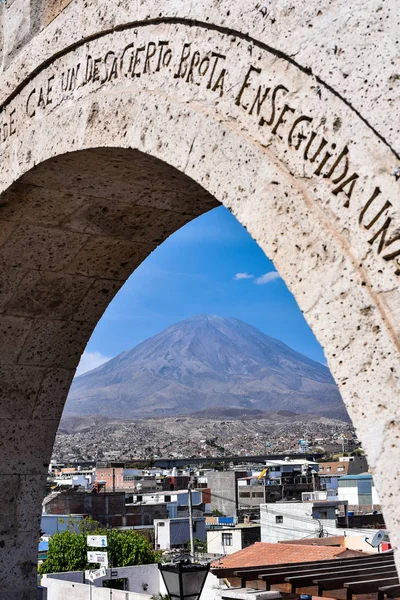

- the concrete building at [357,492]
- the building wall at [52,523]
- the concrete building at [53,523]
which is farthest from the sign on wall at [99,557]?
the concrete building at [357,492]

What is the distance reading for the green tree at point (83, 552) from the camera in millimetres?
29109

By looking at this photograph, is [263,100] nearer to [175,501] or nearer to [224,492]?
[175,501]

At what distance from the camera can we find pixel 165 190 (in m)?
3.19

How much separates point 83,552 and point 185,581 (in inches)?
993

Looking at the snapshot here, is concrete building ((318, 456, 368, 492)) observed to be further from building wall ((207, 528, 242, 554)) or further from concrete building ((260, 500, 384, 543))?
concrete building ((260, 500, 384, 543))

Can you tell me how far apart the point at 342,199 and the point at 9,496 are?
9.41 ft

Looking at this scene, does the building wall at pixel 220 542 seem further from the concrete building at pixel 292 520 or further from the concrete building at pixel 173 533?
the concrete building at pixel 173 533

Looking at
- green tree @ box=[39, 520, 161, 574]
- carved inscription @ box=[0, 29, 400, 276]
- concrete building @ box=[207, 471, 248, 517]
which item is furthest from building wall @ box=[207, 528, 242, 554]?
carved inscription @ box=[0, 29, 400, 276]

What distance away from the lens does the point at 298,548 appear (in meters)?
17.6

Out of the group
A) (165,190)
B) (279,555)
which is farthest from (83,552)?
(165,190)

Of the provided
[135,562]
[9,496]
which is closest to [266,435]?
[135,562]

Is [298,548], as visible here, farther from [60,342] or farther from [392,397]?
[392,397]

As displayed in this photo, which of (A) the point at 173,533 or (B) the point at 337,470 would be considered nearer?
(A) the point at 173,533

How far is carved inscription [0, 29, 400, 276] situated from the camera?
1.65 metres
